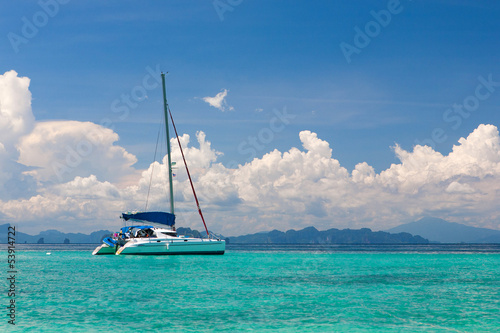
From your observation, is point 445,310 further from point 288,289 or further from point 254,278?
point 254,278

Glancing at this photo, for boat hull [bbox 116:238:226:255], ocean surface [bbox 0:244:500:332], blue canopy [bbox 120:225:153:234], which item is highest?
blue canopy [bbox 120:225:153:234]

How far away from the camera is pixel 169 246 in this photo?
6156 centimetres

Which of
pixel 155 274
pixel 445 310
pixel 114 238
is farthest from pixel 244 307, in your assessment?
pixel 114 238

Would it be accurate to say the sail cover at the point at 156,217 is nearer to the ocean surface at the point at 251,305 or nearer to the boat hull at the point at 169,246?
the boat hull at the point at 169,246

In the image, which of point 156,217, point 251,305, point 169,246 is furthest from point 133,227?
point 251,305

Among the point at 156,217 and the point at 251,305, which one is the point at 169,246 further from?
the point at 251,305

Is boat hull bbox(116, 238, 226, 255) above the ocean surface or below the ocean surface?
above

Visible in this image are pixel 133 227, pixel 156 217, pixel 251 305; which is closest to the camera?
pixel 251 305

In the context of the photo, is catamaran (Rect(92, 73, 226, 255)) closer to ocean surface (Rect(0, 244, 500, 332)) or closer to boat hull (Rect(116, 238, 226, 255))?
boat hull (Rect(116, 238, 226, 255))

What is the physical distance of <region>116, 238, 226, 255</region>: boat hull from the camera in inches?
2425

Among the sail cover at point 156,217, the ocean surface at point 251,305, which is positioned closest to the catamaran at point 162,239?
the sail cover at point 156,217

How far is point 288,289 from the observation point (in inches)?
1219

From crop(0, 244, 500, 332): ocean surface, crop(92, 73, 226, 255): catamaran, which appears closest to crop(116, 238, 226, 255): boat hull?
crop(92, 73, 226, 255): catamaran

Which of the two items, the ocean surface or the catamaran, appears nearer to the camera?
the ocean surface
